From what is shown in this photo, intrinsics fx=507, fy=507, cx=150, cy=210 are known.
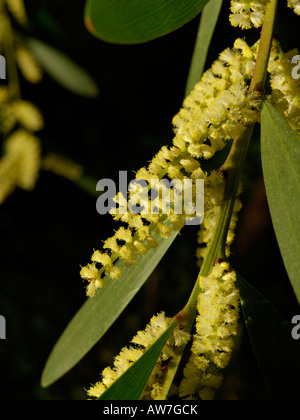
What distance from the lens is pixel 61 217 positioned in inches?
80.3

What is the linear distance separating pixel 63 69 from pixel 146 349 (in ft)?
3.36

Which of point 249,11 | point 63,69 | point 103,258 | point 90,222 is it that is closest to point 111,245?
point 103,258

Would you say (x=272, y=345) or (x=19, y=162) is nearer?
(x=272, y=345)

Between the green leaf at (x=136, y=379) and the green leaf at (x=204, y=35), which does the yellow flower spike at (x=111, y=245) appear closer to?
the green leaf at (x=136, y=379)

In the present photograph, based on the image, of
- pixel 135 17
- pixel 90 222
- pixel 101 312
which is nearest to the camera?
pixel 135 17

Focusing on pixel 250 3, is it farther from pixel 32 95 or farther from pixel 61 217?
pixel 61 217

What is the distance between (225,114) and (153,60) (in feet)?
3.01

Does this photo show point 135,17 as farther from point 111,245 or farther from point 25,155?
point 25,155

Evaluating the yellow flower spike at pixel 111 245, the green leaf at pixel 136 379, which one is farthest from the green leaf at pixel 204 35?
the green leaf at pixel 136 379

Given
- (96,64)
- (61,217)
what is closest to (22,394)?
(61,217)

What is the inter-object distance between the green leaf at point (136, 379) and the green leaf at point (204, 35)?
488mm

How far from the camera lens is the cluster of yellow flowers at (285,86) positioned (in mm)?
716

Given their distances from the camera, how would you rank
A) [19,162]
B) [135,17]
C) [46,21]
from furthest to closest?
[19,162] → [46,21] → [135,17]

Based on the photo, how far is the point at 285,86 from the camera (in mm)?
728
